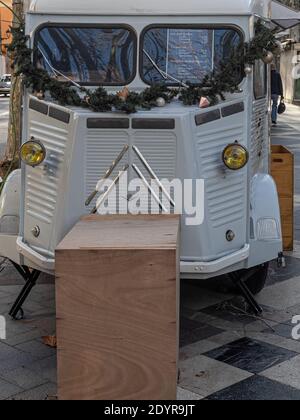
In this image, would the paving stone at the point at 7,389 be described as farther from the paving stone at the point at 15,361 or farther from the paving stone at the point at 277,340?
the paving stone at the point at 277,340

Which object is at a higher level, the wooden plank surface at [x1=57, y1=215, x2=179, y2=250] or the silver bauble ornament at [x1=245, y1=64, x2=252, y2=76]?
the silver bauble ornament at [x1=245, y1=64, x2=252, y2=76]

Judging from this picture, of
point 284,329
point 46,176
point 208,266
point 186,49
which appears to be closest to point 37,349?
point 46,176

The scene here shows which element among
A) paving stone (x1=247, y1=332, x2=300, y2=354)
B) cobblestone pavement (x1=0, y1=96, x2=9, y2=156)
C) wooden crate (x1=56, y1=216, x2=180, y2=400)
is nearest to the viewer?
wooden crate (x1=56, y1=216, x2=180, y2=400)

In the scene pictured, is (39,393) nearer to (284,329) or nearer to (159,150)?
(159,150)

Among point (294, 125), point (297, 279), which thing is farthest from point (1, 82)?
point (297, 279)

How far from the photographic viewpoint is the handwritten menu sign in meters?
5.55

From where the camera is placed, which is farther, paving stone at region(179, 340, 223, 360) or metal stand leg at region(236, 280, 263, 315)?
metal stand leg at region(236, 280, 263, 315)

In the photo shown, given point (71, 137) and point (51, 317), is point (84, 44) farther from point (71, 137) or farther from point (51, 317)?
point (51, 317)

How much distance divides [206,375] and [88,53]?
2.61 meters

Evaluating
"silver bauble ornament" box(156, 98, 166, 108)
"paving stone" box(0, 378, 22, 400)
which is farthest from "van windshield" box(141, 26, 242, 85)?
"paving stone" box(0, 378, 22, 400)

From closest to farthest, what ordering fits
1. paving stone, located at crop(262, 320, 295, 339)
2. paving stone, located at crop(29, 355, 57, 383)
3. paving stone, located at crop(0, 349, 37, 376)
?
paving stone, located at crop(29, 355, 57, 383) → paving stone, located at crop(0, 349, 37, 376) → paving stone, located at crop(262, 320, 295, 339)

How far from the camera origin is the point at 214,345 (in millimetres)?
5488

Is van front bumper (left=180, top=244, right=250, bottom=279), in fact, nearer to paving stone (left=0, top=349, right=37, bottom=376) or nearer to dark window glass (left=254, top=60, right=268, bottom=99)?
paving stone (left=0, top=349, right=37, bottom=376)
